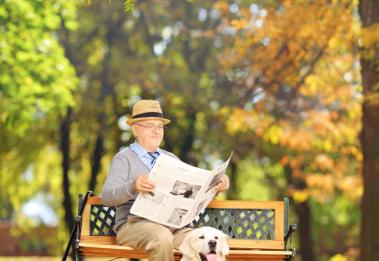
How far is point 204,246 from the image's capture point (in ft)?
21.6

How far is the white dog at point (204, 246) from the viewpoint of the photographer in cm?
659

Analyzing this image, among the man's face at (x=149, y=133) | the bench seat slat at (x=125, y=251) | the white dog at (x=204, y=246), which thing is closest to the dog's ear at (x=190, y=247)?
the white dog at (x=204, y=246)

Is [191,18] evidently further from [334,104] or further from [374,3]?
[374,3]

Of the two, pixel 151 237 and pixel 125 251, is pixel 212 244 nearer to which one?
pixel 151 237

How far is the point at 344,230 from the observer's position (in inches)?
1635

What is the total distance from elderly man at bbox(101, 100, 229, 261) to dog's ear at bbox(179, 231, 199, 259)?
125 millimetres

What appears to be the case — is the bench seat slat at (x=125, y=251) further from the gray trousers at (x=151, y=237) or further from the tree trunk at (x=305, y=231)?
the tree trunk at (x=305, y=231)

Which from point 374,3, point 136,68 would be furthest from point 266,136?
point 374,3

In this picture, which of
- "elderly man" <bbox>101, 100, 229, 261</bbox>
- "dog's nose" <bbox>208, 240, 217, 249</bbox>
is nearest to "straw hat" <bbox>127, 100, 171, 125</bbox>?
"elderly man" <bbox>101, 100, 229, 261</bbox>

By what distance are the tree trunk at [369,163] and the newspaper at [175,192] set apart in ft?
19.4

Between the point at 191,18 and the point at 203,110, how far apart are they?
6.64 ft

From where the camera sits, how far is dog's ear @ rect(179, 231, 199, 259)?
6645mm

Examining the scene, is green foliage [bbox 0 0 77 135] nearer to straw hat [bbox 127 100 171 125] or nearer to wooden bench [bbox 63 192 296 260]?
wooden bench [bbox 63 192 296 260]

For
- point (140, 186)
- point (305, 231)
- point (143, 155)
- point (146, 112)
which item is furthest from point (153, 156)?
point (305, 231)
